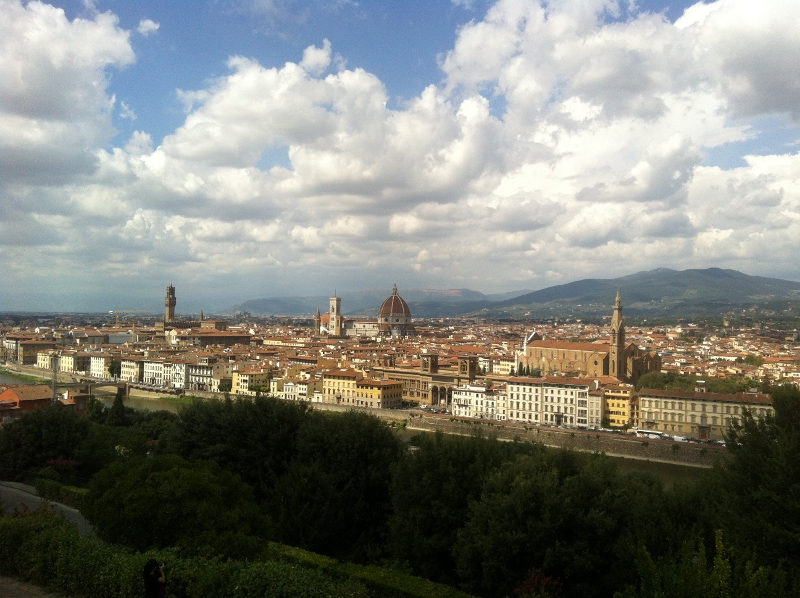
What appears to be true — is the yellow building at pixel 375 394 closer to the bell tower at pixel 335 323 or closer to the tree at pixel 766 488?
the tree at pixel 766 488

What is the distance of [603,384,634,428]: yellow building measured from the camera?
28250 millimetres

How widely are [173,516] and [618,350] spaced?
34.9m

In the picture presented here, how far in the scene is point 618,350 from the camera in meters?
38.0

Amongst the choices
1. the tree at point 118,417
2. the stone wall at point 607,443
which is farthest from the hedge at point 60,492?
the stone wall at point 607,443

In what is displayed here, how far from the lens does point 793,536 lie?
7.37 meters

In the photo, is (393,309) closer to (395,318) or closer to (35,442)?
(395,318)

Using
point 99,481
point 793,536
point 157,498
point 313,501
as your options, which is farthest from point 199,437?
point 793,536

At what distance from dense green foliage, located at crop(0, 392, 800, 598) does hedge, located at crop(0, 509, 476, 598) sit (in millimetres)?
63

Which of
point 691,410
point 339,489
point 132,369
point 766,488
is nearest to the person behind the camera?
point 766,488

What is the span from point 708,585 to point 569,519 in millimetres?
3539

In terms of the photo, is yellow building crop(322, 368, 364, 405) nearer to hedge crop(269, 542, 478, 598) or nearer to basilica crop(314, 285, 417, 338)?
hedge crop(269, 542, 478, 598)

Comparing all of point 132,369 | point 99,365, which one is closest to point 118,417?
point 132,369

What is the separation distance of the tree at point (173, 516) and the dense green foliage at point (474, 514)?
0.01m

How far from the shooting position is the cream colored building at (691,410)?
24.9 meters
